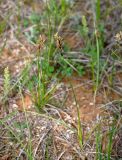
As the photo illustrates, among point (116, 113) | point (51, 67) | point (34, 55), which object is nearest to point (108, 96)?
point (116, 113)

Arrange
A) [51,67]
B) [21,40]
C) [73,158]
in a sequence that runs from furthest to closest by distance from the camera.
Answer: [21,40] → [51,67] → [73,158]

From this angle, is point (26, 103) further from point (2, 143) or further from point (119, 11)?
point (119, 11)

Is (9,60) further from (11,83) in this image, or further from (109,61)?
(109,61)

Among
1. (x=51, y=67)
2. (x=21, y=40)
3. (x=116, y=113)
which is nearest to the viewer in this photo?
(x=116, y=113)

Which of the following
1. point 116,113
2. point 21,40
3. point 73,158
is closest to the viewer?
point 73,158

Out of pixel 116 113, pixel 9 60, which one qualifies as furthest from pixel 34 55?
pixel 116 113

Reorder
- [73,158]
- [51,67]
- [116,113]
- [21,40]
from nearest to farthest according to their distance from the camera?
[73,158] → [116,113] → [51,67] → [21,40]

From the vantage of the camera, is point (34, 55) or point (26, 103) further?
point (34, 55)

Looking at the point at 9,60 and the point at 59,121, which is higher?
the point at 9,60

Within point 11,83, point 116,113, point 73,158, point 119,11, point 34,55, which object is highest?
point 119,11
